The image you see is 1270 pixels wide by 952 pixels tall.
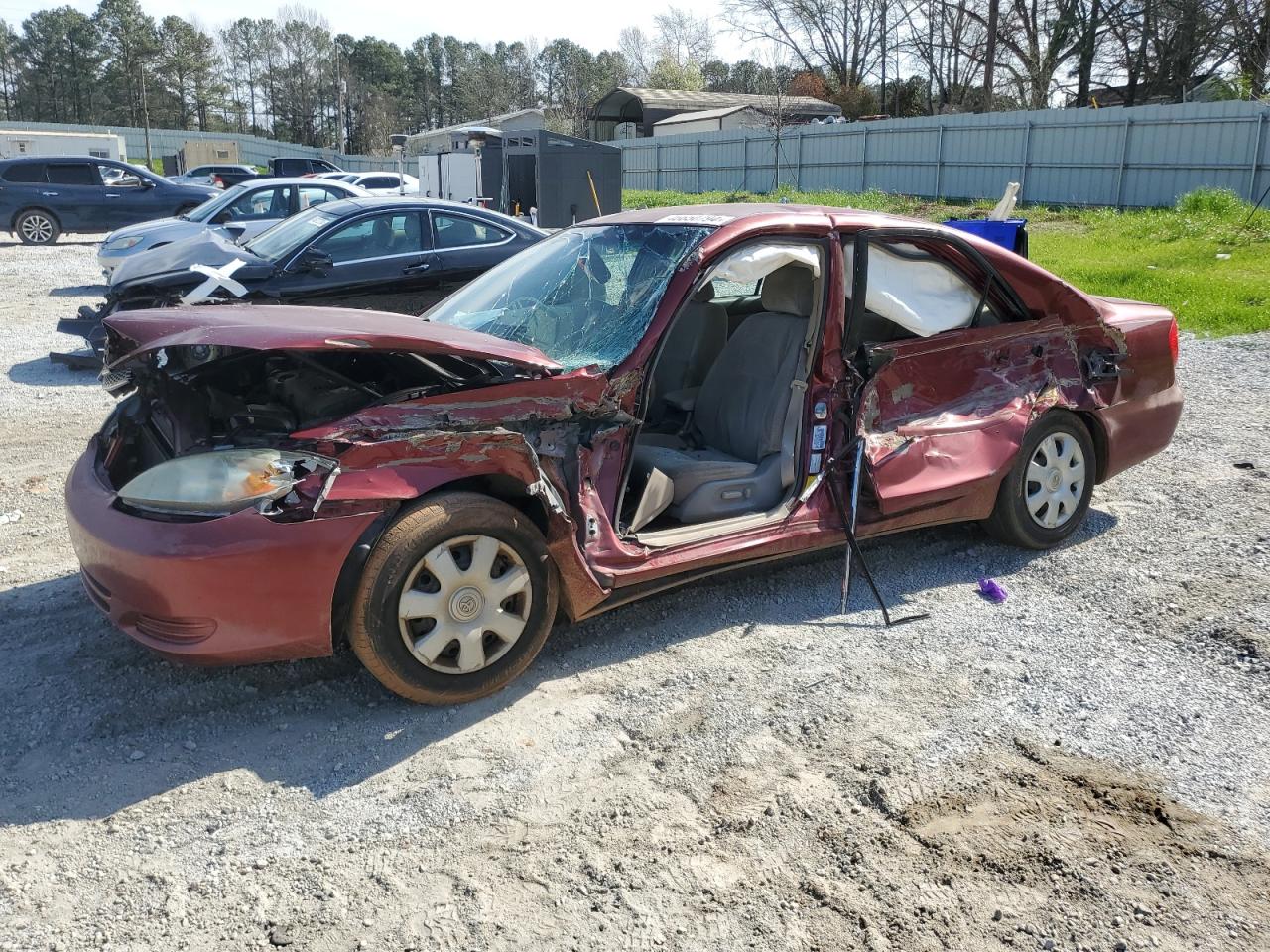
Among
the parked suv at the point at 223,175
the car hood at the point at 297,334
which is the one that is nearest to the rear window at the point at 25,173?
the parked suv at the point at 223,175

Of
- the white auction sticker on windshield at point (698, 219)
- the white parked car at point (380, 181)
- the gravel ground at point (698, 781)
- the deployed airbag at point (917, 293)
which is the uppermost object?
the white parked car at point (380, 181)

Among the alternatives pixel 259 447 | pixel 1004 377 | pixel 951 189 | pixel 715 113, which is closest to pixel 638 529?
pixel 259 447

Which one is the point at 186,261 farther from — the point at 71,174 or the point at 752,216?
the point at 71,174

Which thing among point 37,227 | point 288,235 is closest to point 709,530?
point 288,235

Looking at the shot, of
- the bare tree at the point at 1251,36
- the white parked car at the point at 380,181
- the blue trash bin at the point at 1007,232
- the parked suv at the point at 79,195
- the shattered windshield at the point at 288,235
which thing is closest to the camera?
the blue trash bin at the point at 1007,232

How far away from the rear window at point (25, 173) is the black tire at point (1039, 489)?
67.2 feet

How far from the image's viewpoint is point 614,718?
3.53 meters

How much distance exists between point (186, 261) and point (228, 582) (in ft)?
24.2

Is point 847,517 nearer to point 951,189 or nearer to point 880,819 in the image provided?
point 880,819

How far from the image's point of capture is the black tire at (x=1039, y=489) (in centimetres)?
482

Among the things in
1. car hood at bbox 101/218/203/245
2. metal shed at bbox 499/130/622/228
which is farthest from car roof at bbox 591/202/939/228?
metal shed at bbox 499/130/622/228

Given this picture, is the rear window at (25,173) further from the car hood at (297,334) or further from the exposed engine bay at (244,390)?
the car hood at (297,334)

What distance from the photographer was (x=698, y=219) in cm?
437

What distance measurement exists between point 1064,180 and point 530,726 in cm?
2243
